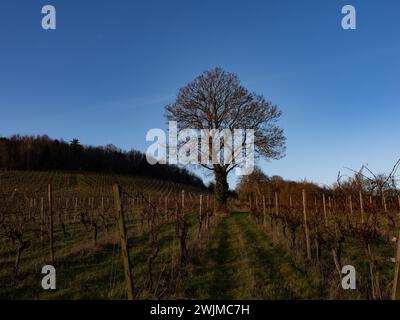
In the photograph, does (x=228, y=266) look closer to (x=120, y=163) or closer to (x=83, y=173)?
(x=83, y=173)

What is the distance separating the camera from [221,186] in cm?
2498

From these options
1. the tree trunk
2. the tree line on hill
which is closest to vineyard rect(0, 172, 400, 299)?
the tree trunk

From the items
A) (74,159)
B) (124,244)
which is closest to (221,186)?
(124,244)

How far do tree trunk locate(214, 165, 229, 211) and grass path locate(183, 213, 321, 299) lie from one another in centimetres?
1461

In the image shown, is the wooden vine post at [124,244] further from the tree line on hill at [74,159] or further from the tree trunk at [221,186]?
the tree line on hill at [74,159]

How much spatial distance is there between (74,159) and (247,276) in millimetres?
71358

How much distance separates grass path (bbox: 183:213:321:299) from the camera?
221 inches

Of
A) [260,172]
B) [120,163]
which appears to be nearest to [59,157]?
[120,163]

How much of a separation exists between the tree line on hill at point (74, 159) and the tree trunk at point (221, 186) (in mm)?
48838

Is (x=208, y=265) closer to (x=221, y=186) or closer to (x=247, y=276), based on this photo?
(x=247, y=276)

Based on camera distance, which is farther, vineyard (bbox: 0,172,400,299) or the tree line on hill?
the tree line on hill

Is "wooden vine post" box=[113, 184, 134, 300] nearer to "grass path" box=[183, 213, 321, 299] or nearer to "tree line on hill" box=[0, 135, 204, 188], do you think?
"grass path" box=[183, 213, 321, 299]

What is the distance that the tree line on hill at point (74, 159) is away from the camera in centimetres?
6656

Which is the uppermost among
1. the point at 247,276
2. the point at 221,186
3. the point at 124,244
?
the point at 221,186
